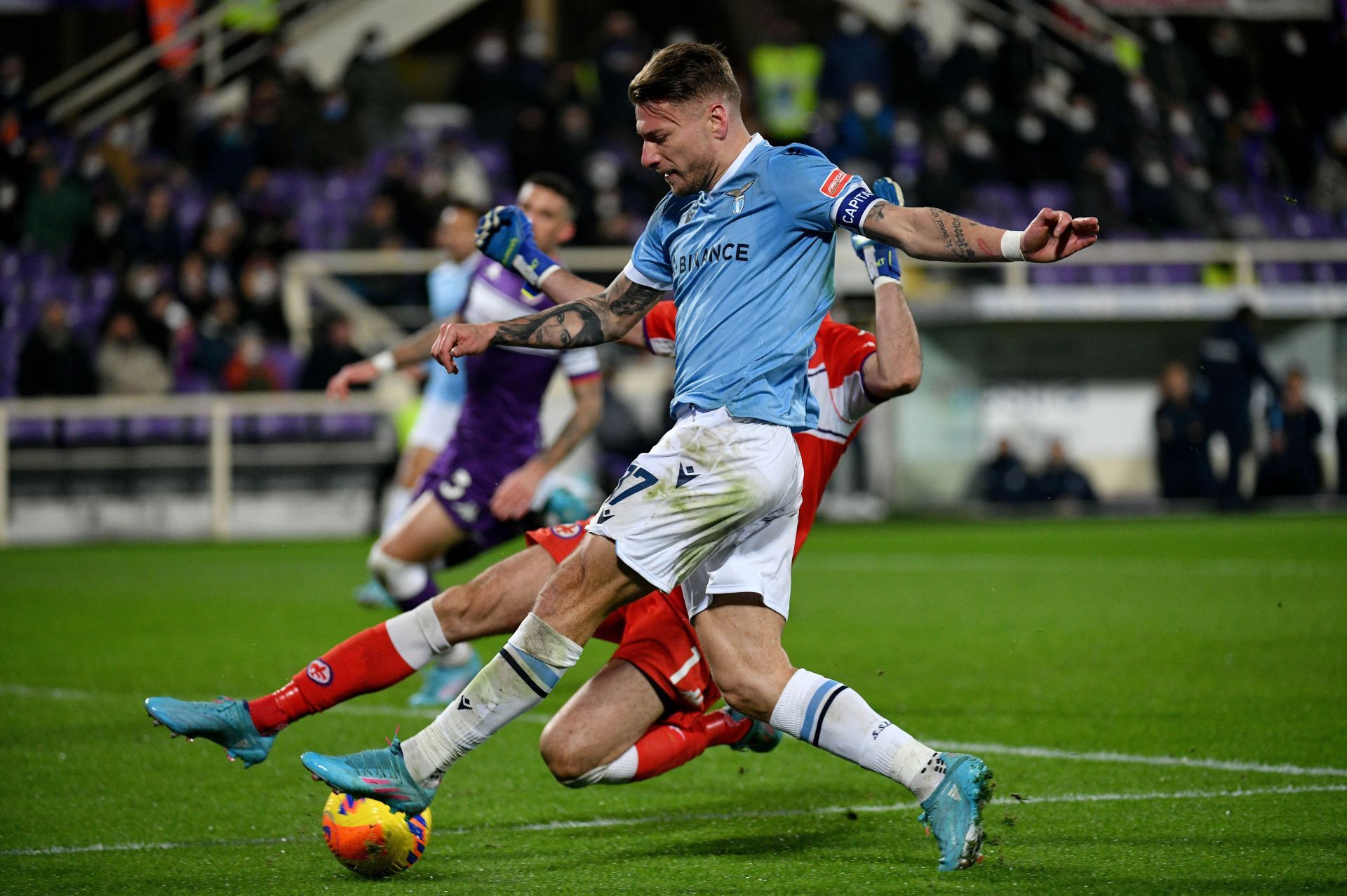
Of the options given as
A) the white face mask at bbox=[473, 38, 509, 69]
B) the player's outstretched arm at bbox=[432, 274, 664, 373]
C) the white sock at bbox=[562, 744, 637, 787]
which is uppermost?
the white face mask at bbox=[473, 38, 509, 69]

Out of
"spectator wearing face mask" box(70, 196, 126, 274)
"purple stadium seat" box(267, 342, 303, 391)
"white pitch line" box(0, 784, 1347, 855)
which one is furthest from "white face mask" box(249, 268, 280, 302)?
"white pitch line" box(0, 784, 1347, 855)

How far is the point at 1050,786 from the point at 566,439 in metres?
2.53

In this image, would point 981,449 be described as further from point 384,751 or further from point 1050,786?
point 384,751

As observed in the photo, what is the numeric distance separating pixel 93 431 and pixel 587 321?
14.7 m

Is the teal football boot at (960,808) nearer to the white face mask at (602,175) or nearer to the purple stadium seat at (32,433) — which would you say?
the purple stadium seat at (32,433)

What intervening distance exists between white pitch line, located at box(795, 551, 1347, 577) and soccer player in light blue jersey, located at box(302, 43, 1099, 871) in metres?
8.83

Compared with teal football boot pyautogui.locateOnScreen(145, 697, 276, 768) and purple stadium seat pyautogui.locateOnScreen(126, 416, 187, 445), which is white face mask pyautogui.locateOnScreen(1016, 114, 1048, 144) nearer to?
purple stadium seat pyautogui.locateOnScreen(126, 416, 187, 445)

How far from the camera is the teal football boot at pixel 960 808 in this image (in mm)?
4172

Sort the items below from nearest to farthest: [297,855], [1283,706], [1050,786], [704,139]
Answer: [704,139], [297,855], [1050,786], [1283,706]

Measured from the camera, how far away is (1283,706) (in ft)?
23.1

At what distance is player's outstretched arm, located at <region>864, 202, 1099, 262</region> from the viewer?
397 centimetres

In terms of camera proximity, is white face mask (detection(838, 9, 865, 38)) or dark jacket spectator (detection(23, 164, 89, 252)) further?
white face mask (detection(838, 9, 865, 38))

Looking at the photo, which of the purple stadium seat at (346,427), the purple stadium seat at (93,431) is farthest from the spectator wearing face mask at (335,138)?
the purple stadium seat at (93,431)

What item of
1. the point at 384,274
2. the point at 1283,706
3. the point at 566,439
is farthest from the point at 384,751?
the point at 384,274
